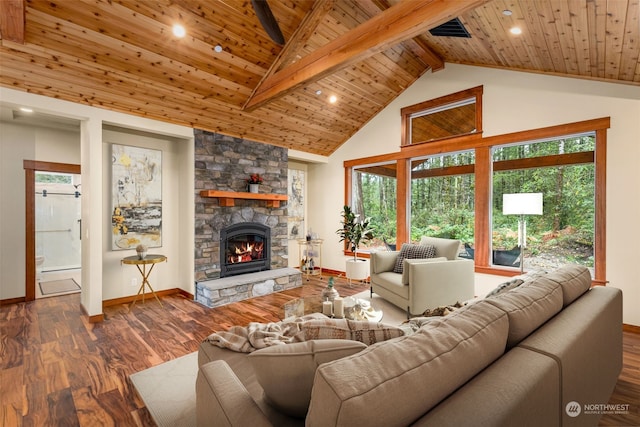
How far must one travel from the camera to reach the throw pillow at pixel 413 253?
407cm

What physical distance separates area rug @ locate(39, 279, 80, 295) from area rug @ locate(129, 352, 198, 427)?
147 inches

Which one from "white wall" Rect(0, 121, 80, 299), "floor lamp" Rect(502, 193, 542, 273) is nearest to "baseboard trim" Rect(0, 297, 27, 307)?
"white wall" Rect(0, 121, 80, 299)

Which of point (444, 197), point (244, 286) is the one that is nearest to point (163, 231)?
point (244, 286)

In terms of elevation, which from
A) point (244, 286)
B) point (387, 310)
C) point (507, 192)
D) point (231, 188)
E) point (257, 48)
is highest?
point (257, 48)

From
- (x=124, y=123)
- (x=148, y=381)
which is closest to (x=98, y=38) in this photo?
(x=124, y=123)

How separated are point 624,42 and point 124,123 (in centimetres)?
538

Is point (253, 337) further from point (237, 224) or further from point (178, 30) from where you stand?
point (237, 224)

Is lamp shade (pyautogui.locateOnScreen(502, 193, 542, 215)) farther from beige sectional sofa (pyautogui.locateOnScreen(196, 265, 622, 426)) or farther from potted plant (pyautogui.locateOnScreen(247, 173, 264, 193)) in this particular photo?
potted plant (pyautogui.locateOnScreen(247, 173, 264, 193))

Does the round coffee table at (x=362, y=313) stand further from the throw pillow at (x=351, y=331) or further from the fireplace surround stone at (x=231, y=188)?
the fireplace surround stone at (x=231, y=188)

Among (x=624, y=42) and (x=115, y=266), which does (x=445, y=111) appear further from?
(x=115, y=266)

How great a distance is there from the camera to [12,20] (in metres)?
2.50

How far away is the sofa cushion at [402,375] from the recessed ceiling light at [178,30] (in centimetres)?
356

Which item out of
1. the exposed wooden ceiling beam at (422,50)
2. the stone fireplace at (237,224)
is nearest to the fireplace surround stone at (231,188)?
the stone fireplace at (237,224)

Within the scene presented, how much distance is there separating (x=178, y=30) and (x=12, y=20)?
50.4 inches
